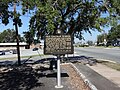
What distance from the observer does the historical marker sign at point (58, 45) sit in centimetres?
1427

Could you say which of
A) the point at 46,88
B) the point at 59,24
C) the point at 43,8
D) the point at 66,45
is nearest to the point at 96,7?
the point at 59,24

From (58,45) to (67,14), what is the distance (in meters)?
13.8

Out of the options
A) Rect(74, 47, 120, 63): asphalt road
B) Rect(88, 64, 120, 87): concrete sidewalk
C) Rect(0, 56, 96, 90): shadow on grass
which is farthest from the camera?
Rect(74, 47, 120, 63): asphalt road

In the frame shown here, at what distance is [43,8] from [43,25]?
11.6ft

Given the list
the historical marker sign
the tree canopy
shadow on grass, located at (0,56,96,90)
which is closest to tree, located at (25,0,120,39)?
the tree canopy

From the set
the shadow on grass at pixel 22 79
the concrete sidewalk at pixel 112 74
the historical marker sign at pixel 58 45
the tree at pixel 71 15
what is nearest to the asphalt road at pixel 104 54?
the tree at pixel 71 15

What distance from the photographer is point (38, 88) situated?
13.3 metres

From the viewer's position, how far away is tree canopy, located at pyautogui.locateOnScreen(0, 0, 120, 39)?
23172mm

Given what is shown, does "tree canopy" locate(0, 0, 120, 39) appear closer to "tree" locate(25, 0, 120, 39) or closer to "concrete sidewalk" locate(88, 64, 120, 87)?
"tree" locate(25, 0, 120, 39)

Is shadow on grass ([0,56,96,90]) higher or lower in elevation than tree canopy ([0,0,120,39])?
lower

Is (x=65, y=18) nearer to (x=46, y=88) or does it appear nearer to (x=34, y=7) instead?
(x=34, y=7)

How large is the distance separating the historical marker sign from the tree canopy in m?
7.95

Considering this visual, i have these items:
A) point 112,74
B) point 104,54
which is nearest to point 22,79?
point 112,74

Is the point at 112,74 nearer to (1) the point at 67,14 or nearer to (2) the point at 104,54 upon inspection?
(1) the point at 67,14
